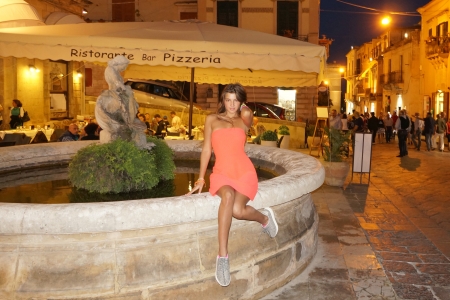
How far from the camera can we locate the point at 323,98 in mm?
31016

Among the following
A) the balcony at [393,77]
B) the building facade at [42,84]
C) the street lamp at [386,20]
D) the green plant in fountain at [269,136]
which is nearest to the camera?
the green plant in fountain at [269,136]

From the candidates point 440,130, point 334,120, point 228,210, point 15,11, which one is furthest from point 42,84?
point 228,210

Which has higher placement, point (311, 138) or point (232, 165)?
point (232, 165)

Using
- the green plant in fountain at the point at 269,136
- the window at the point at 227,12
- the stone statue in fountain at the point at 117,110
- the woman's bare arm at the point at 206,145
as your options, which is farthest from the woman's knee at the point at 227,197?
the window at the point at 227,12

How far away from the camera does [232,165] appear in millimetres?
4039

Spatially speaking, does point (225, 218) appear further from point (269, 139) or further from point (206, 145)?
point (269, 139)

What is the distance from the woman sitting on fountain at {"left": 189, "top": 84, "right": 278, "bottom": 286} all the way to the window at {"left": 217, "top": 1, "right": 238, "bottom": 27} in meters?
29.3

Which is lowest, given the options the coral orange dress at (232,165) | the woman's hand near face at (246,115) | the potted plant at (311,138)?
the potted plant at (311,138)

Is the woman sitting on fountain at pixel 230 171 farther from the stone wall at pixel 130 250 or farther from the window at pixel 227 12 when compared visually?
the window at pixel 227 12

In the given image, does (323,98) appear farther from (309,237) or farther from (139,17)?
(309,237)

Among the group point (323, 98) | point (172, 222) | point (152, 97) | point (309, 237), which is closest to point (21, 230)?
point (172, 222)

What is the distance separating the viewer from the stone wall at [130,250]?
11.6ft

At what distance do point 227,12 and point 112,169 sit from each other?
28654mm

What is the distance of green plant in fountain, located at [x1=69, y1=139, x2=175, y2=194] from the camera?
5398mm
